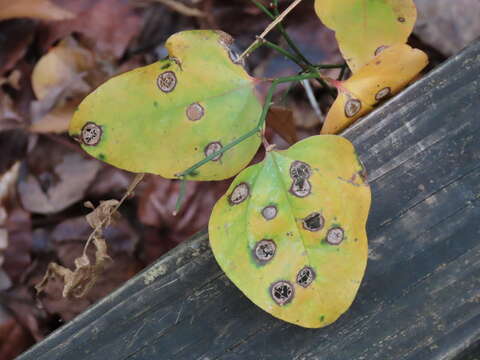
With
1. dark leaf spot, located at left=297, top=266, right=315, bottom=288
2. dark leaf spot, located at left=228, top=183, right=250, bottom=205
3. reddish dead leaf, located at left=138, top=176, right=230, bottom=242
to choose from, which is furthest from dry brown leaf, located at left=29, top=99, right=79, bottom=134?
dark leaf spot, located at left=297, top=266, right=315, bottom=288

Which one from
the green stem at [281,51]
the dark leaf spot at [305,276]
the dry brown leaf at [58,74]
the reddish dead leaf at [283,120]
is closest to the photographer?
the dark leaf spot at [305,276]

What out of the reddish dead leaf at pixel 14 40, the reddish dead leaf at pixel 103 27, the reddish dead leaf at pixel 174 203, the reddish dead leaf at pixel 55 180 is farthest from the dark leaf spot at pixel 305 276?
the reddish dead leaf at pixel 14 40

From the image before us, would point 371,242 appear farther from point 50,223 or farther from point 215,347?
point 50,223

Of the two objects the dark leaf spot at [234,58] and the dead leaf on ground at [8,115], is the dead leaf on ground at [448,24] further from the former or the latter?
the dead leaf on ground at [8,115]

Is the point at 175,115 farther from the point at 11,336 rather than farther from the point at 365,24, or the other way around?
the point at 11,336

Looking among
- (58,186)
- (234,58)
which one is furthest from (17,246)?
(234,58)
